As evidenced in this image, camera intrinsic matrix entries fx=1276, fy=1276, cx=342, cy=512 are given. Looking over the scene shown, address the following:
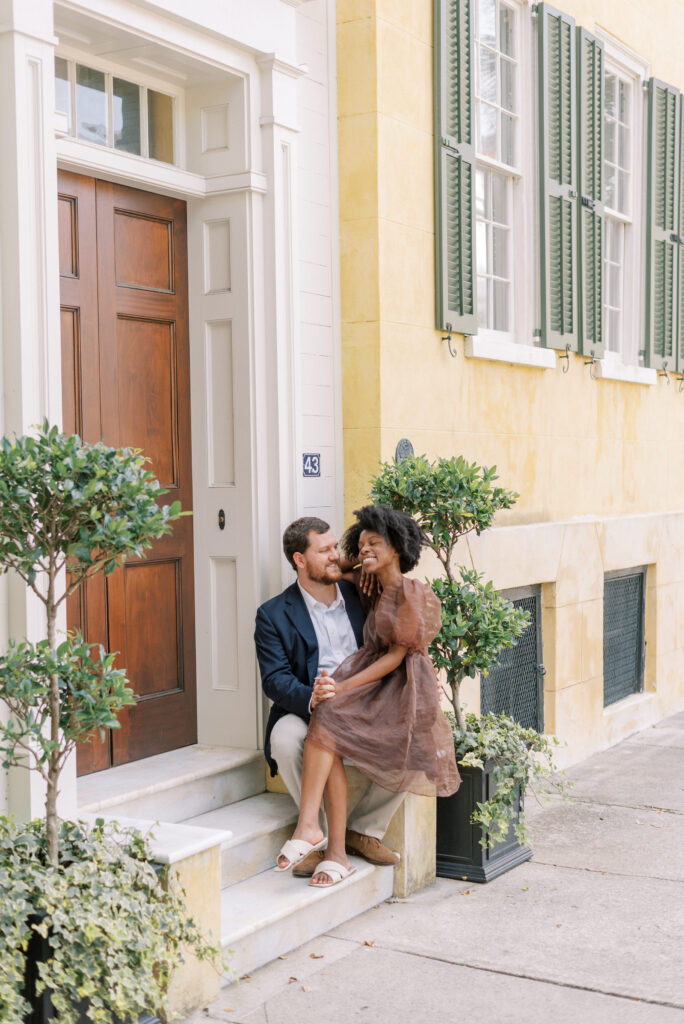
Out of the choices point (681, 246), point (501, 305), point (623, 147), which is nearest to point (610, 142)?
point (623, 147)

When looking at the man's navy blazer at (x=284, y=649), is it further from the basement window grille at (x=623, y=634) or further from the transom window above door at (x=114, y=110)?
the basement window grille at (x=623, y=634)

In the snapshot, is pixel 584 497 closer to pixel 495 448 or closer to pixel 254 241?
pixel 495 448

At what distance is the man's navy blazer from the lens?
5.22 metres

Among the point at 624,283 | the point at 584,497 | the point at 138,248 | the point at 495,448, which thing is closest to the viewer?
the point at 138,248

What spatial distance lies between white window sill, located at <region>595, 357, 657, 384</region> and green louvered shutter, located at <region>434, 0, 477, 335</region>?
1.91 meters

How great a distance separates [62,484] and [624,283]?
22.1 ft

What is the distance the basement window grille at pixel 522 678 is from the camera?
7.40m

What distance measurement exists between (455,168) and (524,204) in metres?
1.15

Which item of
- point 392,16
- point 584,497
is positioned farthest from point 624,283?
point 392,16

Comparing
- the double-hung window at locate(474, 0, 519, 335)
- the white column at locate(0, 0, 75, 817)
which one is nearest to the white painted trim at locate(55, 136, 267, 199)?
the white column at locate(0, 0, 75, 817)

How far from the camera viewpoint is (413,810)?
17.4ft

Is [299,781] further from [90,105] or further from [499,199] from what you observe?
[499,199]

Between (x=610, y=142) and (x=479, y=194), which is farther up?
(x=610, y=142)

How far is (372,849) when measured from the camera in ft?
17.0
